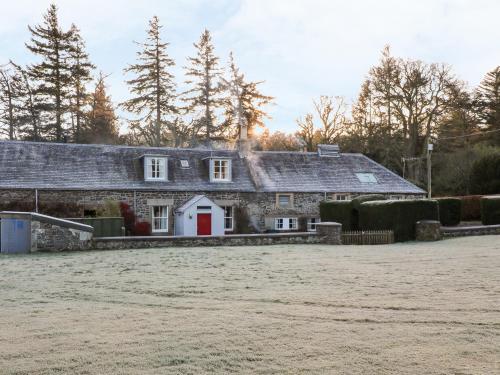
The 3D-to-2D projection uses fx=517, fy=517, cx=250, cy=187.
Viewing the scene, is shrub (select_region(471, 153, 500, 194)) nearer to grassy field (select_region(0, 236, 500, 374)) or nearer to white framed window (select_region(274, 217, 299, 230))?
white framed window (select_region(274, 217, 299, 230))

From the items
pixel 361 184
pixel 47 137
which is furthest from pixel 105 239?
pixel 47 137

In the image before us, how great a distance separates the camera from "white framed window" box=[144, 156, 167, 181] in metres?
30.8

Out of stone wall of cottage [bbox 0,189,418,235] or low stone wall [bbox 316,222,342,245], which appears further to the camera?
stone wall of cottage [bbox 0,189,418,235]

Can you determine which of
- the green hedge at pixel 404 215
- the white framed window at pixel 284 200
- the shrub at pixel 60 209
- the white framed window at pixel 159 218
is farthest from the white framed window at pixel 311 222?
the shrub at pixel 60 209

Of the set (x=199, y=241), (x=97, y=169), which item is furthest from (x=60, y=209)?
(x=199, y=241)

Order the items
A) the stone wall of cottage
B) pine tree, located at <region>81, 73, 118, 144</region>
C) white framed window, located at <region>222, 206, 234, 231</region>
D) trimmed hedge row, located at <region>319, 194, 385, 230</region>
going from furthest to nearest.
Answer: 1. pine tree, located at <region>81, 73, 118, 144</region>
2. white framed window, located at <region>222, 206, 234, 231</region>
3. the stone wall of cottage
4. trimmed hedge row, located at <region>319, 194, 385, 230</region>

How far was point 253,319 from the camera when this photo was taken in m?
7.13

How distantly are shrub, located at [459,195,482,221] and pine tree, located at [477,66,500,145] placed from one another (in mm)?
17132

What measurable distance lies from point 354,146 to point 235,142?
37.1ft

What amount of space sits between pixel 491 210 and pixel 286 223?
11.9 meters

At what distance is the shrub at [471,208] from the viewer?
32594 millimetres

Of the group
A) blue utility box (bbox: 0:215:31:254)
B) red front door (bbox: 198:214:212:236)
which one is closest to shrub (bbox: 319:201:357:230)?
red front door (bbox: 198:214:212:236)

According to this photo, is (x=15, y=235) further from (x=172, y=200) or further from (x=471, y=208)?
(x=471, y=208)

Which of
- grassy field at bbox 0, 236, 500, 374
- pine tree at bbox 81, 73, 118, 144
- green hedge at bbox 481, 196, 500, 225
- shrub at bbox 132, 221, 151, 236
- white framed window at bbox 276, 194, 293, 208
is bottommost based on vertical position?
grassy field at bbox 0, 236, 500, 374
